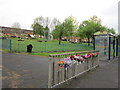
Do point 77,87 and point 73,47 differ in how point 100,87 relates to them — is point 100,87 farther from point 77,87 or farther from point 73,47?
point 73,47

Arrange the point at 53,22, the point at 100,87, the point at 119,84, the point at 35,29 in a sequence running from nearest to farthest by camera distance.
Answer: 1. the point at 100,87
2. the point at 119,84
3. the point at 35,29
4. the point at 53,22

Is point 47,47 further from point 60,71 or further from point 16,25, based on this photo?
point 16,25

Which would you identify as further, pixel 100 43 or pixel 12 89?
pixel 100 43

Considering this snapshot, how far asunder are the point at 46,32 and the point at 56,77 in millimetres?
53373

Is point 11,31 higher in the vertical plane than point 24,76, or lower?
higher

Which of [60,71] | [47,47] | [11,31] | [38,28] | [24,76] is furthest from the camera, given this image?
[11,31]

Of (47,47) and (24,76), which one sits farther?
(47,47)

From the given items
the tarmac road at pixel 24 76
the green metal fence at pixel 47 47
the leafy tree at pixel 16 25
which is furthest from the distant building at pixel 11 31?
the tarmac road at pixel 24 76

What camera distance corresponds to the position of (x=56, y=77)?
3.57 metres

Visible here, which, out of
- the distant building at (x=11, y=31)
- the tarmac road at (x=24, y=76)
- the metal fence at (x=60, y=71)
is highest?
the distant building at (x=11, y=31)

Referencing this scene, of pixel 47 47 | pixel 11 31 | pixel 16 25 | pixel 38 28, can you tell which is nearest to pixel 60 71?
pixel 47 47

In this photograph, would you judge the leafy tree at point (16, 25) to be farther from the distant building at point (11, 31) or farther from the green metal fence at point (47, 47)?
the green metal fence at point (47, 47)

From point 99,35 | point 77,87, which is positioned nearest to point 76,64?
point 77,87

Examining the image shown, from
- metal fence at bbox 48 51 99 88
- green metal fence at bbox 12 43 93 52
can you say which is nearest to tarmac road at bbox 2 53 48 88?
metal fence at bbox 48 51 99 88
